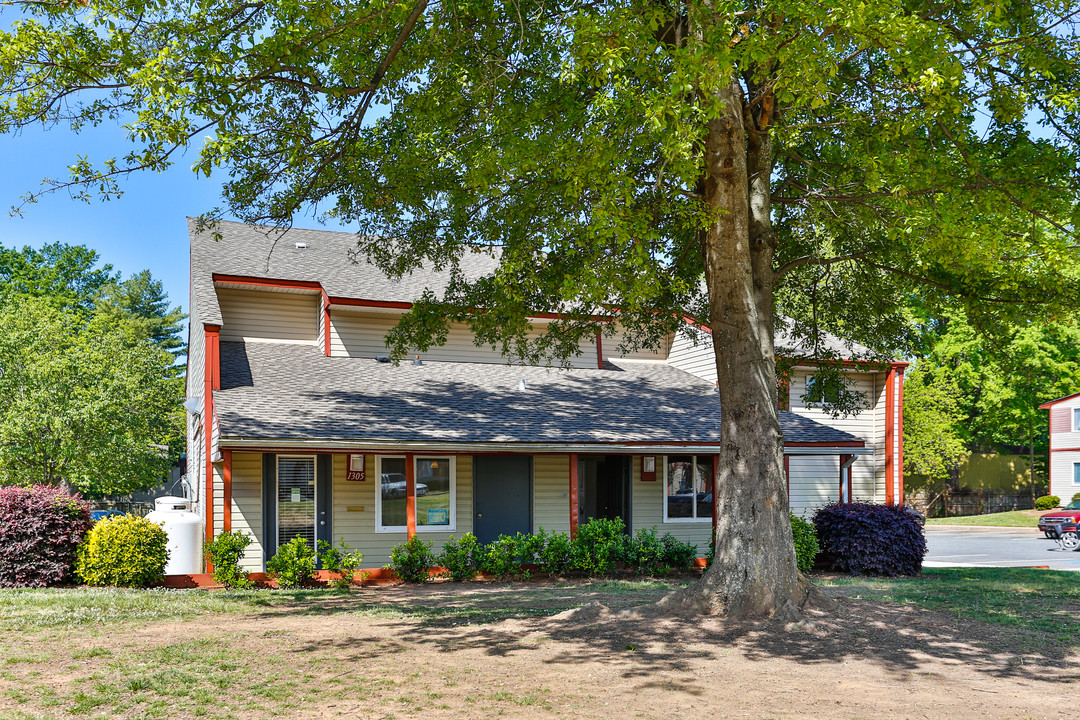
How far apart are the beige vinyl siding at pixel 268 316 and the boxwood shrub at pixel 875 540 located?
38.6 feet

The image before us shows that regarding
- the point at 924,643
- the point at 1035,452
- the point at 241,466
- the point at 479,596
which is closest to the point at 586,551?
the point at 479,596

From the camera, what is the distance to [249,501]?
49.8 ft

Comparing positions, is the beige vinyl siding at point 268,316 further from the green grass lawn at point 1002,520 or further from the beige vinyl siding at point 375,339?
the green grass lawn at point 1002,520

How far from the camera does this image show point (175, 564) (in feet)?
47.4

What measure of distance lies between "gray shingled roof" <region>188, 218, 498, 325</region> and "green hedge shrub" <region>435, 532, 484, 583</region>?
559 centimetres

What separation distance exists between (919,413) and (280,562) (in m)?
33.9

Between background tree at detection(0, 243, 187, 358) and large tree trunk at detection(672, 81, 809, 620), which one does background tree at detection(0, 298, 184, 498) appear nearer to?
background tree at detection(0, 243, 187, 358)

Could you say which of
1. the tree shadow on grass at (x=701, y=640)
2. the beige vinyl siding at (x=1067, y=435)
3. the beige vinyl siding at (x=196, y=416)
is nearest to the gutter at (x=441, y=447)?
the tree shadow on grass at (x=701, y=640)

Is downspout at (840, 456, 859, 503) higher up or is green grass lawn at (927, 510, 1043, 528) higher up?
downspout at (840, 456, 859, 503)

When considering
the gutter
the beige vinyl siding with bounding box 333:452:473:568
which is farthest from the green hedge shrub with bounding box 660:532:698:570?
the beige vinyl siding with bounding box 333:452:473:568

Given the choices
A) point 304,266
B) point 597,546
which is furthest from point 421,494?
point 304,266

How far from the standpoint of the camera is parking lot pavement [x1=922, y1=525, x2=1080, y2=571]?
66.6ft

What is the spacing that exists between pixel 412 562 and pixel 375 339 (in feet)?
20.6

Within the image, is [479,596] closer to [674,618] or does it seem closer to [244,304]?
[674,618]
